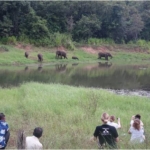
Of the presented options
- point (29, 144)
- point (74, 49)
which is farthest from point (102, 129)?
point (74, 49)

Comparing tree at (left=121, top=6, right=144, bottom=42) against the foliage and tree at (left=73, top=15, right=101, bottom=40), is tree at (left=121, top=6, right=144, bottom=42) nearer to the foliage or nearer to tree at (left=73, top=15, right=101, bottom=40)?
the foliage

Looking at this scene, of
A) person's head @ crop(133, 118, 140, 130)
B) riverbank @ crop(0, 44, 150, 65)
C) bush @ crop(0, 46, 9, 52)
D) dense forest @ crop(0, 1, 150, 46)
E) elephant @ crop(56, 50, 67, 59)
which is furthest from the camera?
dense forest @ crop(0, 1, 150, 46)

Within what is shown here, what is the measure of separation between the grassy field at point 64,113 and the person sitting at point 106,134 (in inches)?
22.2

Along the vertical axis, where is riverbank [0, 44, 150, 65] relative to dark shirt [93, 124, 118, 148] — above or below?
above

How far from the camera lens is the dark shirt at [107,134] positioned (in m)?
7.43

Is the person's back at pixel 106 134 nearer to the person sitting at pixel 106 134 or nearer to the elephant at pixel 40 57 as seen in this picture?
the person sitting at pixel 106 134

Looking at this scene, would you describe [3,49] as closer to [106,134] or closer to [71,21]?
[71,21]

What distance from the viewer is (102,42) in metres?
51.8

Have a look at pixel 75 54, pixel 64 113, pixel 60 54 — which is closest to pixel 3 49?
pixel 60 54

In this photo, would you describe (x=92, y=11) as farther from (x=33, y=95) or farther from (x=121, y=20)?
(x=33, y=95)

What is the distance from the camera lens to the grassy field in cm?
862

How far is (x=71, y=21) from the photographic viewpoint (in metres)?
50.0

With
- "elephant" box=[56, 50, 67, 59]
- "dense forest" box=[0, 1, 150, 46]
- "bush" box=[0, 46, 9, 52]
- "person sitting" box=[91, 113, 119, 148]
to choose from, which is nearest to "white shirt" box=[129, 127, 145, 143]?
"person sitting" box=[91, 113, 119, 148]

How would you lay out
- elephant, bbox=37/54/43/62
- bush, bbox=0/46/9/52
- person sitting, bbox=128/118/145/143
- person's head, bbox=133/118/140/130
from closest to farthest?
person's head, bbox=133/118/140/130
person sitting, bbox=128/118/145/143
bush, bbox=0/46/9/52
elephant, bbox=37/54/43/62
